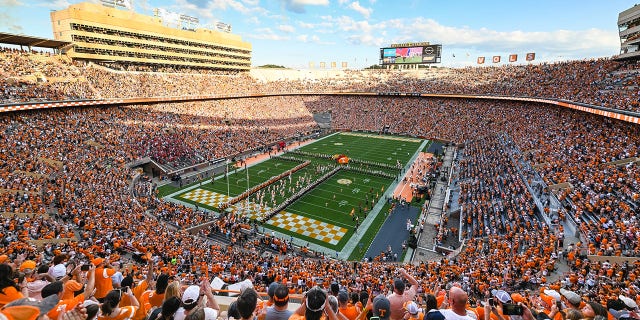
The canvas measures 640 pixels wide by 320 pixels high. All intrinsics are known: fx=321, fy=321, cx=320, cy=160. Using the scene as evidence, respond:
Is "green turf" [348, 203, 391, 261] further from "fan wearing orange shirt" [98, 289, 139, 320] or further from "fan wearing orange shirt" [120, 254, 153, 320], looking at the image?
"fan wearing orange shirt" [98, 289, 139, 320]

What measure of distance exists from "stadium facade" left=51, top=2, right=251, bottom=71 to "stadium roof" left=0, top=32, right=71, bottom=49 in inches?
113

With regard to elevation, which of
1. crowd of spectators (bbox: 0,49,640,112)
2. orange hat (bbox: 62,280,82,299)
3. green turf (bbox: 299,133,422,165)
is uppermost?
crowd of spectators (bbox: 0,49,640,112)

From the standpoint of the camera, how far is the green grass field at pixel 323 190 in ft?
73.7

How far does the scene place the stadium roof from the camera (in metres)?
33.4

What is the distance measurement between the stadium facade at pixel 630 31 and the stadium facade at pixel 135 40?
2534 inches

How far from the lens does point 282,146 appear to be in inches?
1740

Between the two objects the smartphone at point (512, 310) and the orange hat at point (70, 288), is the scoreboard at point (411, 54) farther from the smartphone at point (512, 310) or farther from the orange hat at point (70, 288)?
the orange hat at point (70, 288)

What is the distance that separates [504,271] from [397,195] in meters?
15.3

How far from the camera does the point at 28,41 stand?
36.3 meters

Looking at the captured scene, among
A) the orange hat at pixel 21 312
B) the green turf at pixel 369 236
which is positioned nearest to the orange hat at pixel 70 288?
the orange hat at pixel 21 312

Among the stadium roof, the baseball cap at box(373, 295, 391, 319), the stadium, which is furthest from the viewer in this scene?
the stadium roof

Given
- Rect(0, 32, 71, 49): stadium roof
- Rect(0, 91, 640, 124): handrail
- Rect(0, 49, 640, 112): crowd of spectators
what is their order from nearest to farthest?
1. Rect(0, 91, 640, 124): handrail
2. Rect(0, 49, 640, 112): crowd of spectators
3. Rect(0, 32, 71, 49): stadium roof

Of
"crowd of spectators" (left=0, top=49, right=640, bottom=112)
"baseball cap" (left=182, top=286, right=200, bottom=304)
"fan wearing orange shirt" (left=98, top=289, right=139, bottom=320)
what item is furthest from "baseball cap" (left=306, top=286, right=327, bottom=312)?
"crowd of spectators" (left=0, top=49, right=640, bottom=112)

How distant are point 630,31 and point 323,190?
126ft
